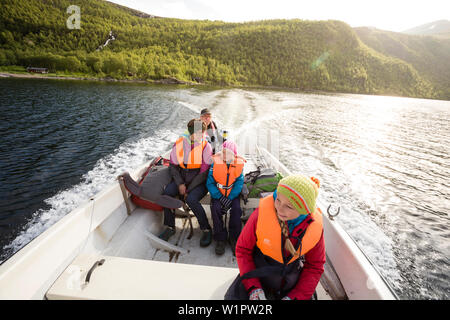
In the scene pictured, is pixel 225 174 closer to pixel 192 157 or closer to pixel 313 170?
pixel 192 157

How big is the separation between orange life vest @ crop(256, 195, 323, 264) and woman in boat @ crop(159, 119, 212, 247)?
4.09 feet

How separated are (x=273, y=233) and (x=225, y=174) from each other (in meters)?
1.07

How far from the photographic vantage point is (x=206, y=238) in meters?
2.32

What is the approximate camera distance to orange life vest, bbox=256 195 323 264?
3.97 ft

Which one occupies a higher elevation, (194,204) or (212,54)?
(212,54)

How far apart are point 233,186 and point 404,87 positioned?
84.7m

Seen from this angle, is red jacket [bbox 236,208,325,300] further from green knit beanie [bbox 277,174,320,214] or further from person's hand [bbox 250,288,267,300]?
green knit beanie [bbox 277,174,320,214]

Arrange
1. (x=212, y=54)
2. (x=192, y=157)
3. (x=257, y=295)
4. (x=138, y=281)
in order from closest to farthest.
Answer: (x=257, y=295) < (x=138, y=281) < (x=192, y=157) < (x=212, y=54)

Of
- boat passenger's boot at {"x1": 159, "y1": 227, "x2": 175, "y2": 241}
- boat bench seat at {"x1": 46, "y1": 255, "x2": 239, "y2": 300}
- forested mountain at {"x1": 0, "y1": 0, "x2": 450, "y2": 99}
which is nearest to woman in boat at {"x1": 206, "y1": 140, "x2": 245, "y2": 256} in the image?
boat passenger's boot at {"x1": 159, "y1": 227, "x2": 175, "y2": 241}

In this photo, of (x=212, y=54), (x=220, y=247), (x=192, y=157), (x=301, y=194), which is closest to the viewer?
(x=301, y=194)

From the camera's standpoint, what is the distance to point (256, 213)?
1.33 metres

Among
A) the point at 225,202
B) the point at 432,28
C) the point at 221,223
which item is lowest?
the point at 221,223

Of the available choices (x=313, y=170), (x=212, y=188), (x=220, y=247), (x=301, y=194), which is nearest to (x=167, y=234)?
(x=220, y=247)

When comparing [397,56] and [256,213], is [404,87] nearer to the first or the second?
[397,56]
